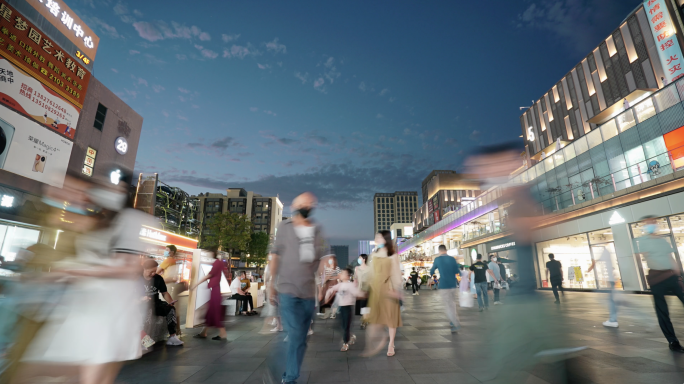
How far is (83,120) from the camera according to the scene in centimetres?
2509

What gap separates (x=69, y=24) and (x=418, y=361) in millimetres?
28786

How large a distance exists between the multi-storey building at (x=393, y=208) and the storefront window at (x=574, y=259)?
478ft

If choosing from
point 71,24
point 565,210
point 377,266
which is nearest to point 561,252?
point 565,210

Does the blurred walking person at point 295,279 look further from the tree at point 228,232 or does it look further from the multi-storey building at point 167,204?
the tree at point 228,232

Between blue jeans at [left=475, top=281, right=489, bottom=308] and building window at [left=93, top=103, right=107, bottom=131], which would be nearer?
blue jeans at [left=475, top=281, right=489, bottom=308]

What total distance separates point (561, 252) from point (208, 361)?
2322cm

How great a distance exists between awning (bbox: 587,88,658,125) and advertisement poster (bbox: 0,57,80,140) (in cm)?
3648

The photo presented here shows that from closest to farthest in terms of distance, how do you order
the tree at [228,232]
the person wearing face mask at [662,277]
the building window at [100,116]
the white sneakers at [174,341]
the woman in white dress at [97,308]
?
the woman in white dress at [97,308] → the person wearing face mask at [662,277] → the white sneakers at [174,341] → the building window at [100,116] → the tree at [228,232]

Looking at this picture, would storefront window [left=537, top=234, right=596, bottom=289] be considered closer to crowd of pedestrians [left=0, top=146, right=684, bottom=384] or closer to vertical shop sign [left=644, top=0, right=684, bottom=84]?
vertical shop sign [left=644, top=0, right=684, bottom=84]

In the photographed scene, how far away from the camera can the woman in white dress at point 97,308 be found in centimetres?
198

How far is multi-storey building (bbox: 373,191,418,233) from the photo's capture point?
16848 cm

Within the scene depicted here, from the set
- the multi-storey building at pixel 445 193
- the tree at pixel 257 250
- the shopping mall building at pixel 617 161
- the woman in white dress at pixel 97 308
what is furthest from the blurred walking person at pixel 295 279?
the multi-storey building at pixel 445 193

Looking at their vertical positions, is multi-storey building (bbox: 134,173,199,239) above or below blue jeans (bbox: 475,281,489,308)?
above

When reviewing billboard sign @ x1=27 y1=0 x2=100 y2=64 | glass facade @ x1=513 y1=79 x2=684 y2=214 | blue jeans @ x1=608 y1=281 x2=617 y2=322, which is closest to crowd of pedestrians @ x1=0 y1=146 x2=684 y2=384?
blue jeans @ x1=608 y1=281 x2=617 y2=322
